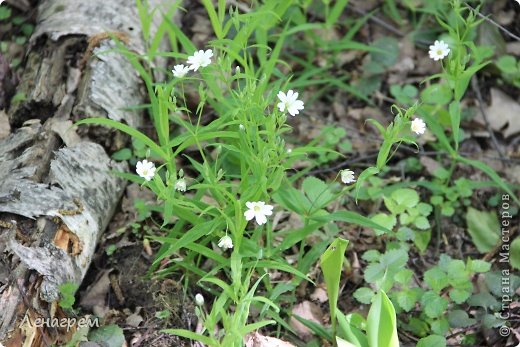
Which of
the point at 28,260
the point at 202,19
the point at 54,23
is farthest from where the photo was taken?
the point at 202,19

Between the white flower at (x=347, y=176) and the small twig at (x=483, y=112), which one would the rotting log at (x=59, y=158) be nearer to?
the white flower at (x=347, y=176)

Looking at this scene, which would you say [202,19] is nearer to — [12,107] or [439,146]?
[12,107]

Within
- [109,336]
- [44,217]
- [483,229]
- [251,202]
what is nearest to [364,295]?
[251,202]

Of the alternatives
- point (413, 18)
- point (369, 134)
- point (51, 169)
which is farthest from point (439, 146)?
point (51, 169)

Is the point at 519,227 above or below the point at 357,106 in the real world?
below

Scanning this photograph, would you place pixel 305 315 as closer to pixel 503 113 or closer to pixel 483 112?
pixel 483 112

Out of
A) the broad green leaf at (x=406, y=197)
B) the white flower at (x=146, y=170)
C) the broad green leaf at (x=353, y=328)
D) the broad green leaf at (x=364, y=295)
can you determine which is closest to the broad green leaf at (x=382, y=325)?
the broad green leaf at (x=353, y=328)
